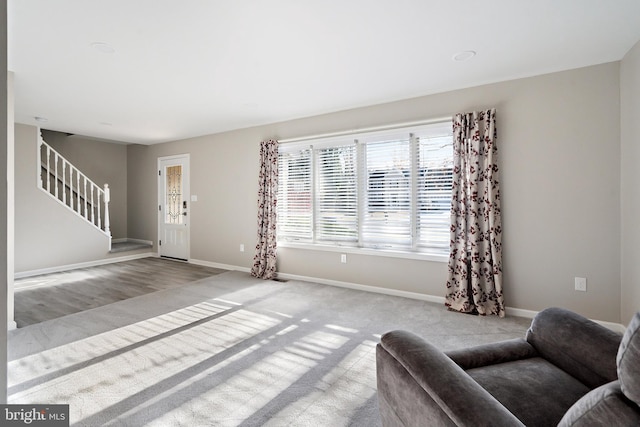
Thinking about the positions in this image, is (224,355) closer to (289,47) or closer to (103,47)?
(289,47)


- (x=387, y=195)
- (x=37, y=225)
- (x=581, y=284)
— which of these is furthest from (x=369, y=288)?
(x=37, y=225)

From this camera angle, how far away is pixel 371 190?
4.46m

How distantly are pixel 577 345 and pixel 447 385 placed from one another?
2.60 feet

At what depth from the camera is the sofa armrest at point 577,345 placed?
133cm

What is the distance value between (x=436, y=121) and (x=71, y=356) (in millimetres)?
4376

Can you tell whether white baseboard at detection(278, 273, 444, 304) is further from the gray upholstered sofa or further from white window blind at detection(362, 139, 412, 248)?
the gray upholstered sofa

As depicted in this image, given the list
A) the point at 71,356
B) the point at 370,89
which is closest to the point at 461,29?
the point at 370,89

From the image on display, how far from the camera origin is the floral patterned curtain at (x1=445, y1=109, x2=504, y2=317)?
3510 millimetres

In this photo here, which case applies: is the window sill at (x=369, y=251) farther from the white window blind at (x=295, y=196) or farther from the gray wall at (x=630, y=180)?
the gray wall at (x=630, y=180)

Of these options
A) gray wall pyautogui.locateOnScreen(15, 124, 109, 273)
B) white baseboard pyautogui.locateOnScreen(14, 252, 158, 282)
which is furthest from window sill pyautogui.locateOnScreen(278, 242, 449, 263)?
gray wall pyautogui.locateOnScreen(15, 124, 109, 273)

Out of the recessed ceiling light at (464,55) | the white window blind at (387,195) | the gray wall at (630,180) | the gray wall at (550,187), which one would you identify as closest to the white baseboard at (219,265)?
the gray wall at (550,187)

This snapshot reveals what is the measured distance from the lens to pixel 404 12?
2268 millimetres

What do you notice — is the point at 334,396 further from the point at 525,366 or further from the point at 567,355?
the point at 567,355

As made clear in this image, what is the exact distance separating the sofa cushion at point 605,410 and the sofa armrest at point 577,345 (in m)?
0.62
